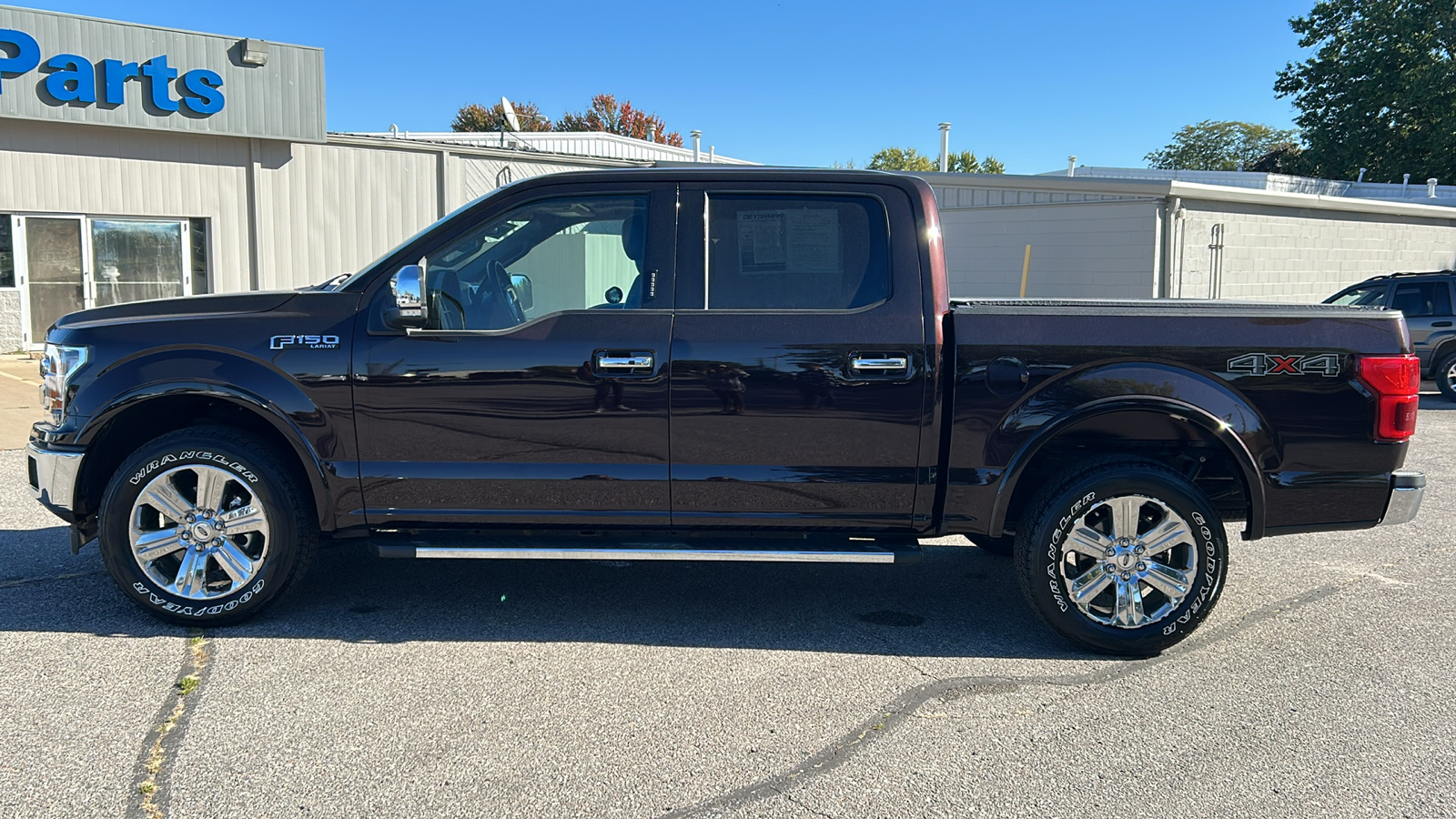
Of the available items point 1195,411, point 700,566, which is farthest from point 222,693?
point 1195,411

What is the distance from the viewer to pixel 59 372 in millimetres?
4707

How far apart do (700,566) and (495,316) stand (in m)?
1.92

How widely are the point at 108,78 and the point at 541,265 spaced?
1518cm

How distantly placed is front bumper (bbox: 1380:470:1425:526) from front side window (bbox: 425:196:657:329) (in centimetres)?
324

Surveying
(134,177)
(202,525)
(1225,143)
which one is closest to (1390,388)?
(202,525)

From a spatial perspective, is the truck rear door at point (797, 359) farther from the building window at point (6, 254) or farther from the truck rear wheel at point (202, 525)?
the building window at point (6, 254)

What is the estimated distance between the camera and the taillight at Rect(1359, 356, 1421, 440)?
4.43 metres

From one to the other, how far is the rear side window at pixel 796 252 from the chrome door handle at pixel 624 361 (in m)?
0.39

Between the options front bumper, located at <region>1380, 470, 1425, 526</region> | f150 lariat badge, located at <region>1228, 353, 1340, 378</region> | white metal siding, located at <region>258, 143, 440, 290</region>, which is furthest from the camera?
white metal siding, located at <region>258, 143, 440, 290</region>

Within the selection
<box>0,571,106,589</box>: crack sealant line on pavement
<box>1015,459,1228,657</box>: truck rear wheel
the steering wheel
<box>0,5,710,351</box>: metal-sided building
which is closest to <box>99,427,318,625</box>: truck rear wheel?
<box>0,571,106,589</box>: crack sealant line on pavement

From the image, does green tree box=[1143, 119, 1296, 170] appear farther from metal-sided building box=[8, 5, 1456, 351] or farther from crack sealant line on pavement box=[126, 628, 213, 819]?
crack sealant line on pavement box=[126, 628, 213, 819]

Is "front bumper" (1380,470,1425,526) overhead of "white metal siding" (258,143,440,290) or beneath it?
beneath

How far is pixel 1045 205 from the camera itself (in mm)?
19656

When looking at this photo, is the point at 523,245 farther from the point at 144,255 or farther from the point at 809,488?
the point at 144,255
